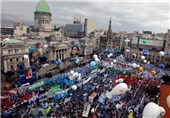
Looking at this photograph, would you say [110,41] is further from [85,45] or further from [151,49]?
[151,49]

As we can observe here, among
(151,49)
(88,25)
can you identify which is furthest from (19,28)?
(88,25)

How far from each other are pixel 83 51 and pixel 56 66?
67.4ft

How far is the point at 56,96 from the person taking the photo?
2117cm

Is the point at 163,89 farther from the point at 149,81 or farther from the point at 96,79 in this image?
the point at 96,79

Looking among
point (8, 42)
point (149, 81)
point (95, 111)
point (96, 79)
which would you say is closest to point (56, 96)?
point (95, 111)

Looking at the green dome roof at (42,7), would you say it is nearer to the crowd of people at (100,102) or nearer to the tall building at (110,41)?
the tall building at (110,41)

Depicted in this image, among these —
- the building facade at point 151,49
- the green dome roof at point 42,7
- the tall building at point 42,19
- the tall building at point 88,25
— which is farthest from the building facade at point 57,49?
the tall building at point 88,25

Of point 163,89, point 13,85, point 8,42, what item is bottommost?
point 13,85

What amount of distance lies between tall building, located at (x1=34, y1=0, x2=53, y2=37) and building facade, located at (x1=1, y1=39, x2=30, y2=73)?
26851mm

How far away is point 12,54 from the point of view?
113ft

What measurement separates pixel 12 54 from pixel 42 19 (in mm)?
32039

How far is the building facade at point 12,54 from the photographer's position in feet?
110

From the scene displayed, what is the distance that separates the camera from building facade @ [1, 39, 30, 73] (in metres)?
33.4

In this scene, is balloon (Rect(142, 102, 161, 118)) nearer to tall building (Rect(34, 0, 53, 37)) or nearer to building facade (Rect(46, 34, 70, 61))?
building facade (Rect(46, 34, 70, 61))
